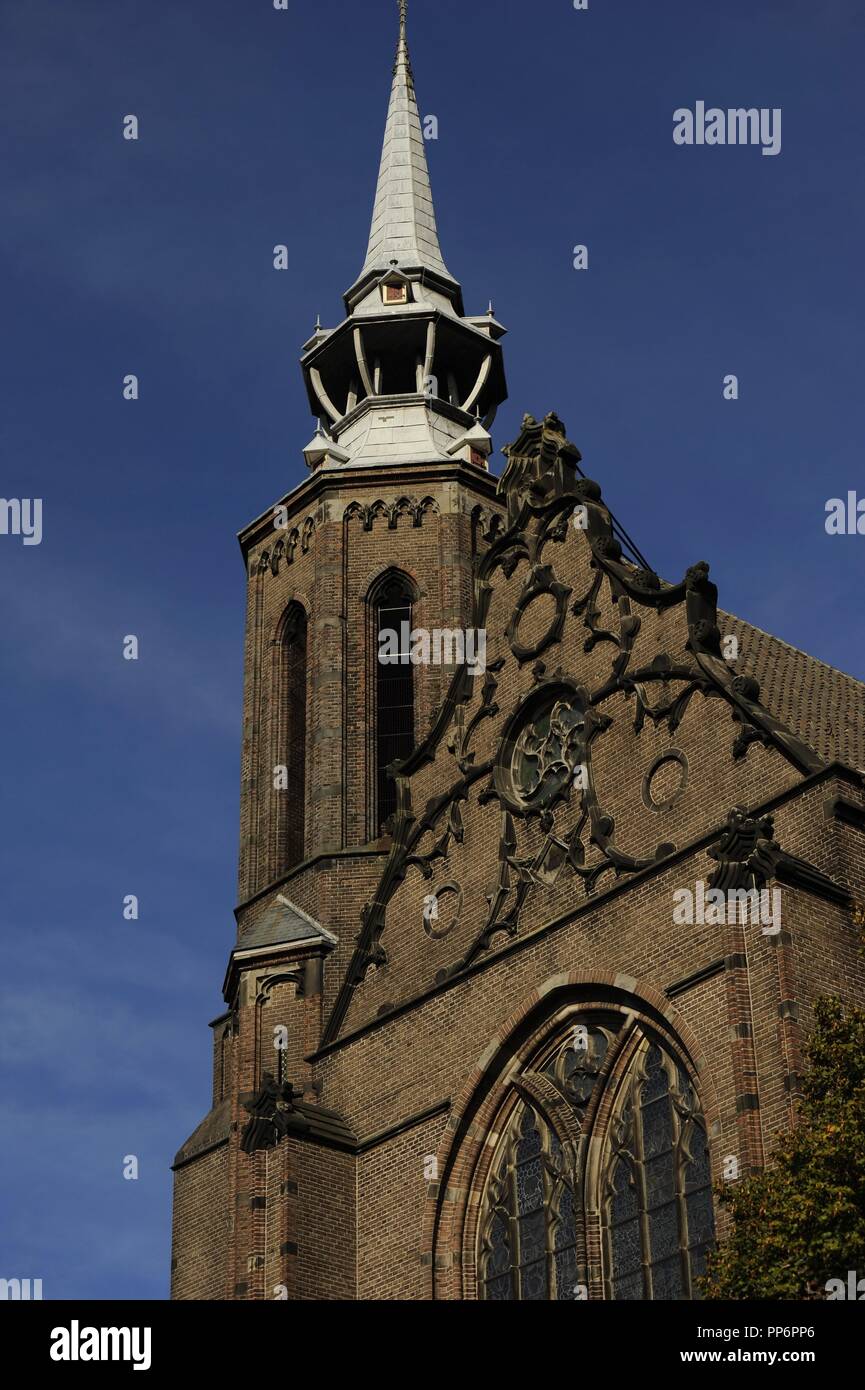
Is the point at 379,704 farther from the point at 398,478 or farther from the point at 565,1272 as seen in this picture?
the point at 565,1272

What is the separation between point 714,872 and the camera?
22781 mm

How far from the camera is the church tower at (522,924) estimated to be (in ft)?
75.0

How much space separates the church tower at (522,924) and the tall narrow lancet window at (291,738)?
0.06 m

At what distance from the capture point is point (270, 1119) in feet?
89.2

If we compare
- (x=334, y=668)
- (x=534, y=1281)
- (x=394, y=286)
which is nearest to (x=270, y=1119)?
(x=534, y=1281)

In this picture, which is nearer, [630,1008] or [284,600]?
[630,1008]

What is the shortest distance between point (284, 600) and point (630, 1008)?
14072 mm

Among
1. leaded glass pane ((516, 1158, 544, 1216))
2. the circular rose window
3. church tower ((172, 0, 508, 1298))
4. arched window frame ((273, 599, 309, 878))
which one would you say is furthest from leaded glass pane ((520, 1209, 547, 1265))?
arched window frame ((273, 599, 309, 878))

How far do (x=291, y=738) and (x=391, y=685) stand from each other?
6.38 feet

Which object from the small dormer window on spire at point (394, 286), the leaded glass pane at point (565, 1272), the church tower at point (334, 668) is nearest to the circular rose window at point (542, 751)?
the church tower at point (334, 668)

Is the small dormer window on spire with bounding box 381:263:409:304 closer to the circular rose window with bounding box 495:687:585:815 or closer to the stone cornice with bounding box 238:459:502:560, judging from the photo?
the stone cornice with bounding box 238:459:502:560
